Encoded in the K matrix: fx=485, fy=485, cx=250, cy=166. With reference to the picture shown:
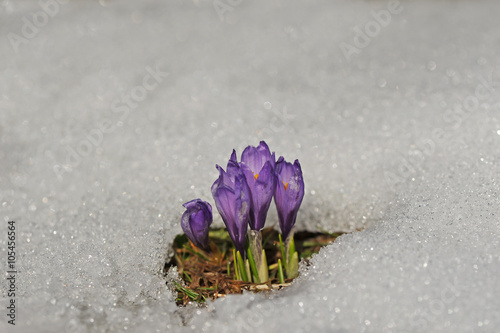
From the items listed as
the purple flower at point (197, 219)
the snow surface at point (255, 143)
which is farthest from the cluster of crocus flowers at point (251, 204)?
the snow surface at point (255, 143)

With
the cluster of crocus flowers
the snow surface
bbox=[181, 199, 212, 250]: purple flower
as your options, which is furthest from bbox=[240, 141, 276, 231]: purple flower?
the snow surface

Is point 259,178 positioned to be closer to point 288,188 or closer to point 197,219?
point 288,188

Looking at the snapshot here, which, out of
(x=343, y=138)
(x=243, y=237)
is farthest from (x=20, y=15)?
(x=243, y=237)

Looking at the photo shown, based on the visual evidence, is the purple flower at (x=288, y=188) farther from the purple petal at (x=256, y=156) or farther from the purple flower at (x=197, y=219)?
the purple flower at (x=197, y=219)

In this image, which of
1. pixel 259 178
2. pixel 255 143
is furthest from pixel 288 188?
pixel 255 143

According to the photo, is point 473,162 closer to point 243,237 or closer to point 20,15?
point 243,237

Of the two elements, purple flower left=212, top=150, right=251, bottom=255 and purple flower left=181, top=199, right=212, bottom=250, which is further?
purple flower left=181, top=199, right=212, bottom=250

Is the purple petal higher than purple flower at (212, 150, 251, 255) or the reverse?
higher

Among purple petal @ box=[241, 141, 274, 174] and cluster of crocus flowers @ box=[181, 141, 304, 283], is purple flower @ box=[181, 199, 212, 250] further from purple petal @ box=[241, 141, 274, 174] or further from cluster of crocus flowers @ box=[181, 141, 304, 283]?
purple petal @ box=[241, 141, 274, 174]
